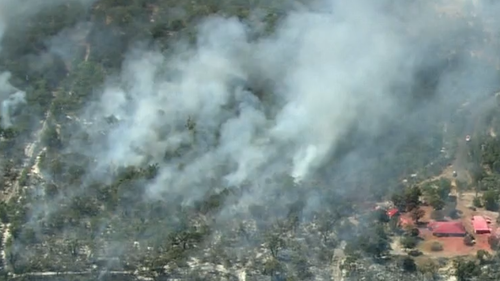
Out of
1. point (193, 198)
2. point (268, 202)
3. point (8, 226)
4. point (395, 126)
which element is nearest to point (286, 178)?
point (268, 202)

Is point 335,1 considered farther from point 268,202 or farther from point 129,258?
point 129,258

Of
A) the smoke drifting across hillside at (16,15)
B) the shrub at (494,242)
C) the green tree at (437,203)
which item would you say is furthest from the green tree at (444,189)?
the smoke drifting across hillside at (16,15)

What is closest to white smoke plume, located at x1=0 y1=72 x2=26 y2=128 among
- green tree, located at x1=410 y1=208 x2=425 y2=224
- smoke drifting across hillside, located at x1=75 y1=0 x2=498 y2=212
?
smoke drifting across hillside, located at x1=75 y1=0 x2=498 y2=212

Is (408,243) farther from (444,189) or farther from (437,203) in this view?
(444,189)

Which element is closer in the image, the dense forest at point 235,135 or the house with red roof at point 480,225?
the dense forest at point 235,135

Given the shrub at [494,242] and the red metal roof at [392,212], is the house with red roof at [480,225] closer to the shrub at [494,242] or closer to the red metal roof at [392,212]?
the shrub at [494,242]
